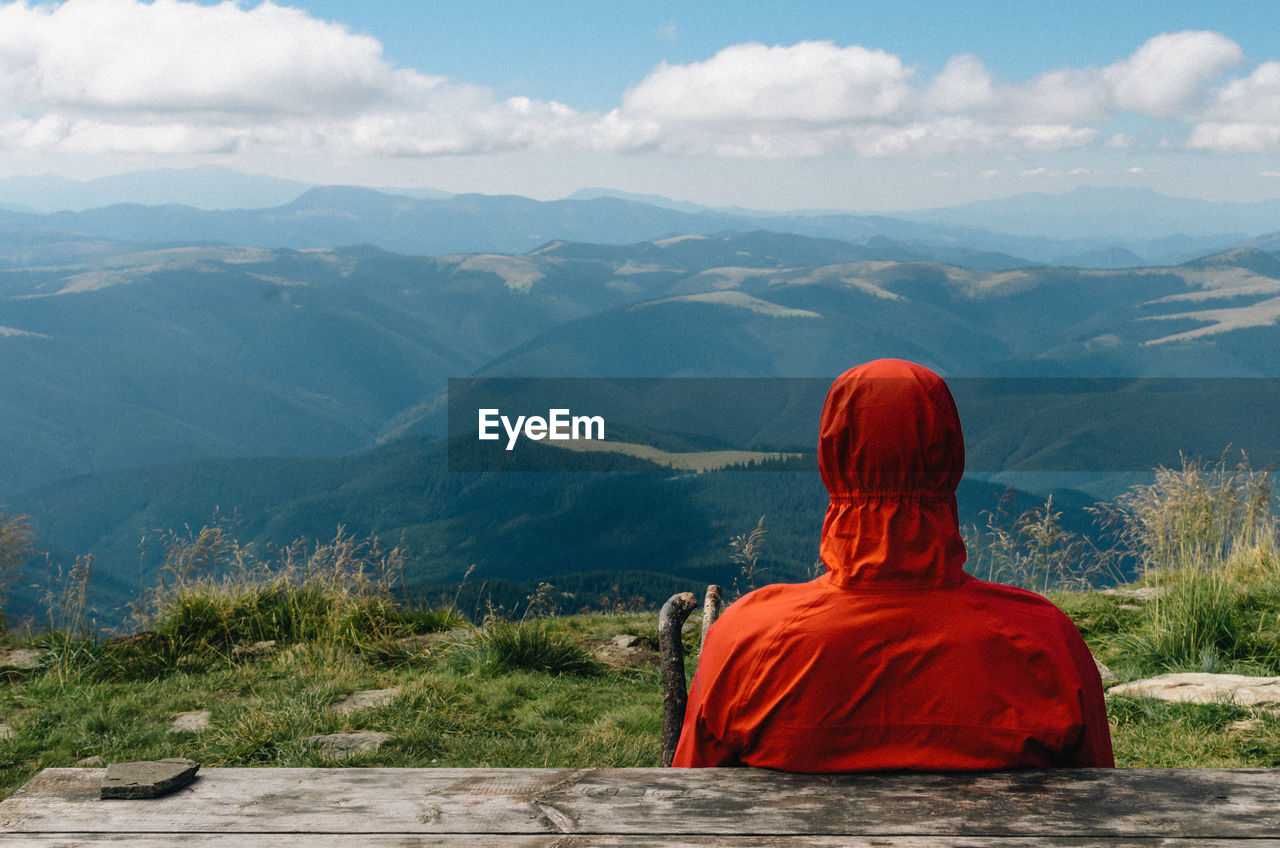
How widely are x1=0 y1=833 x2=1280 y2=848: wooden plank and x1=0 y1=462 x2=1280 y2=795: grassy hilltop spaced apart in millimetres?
2504

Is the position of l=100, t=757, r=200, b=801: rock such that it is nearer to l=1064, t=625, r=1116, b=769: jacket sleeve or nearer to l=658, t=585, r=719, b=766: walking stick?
l=658, t=585, r=719, b=766: walking stick

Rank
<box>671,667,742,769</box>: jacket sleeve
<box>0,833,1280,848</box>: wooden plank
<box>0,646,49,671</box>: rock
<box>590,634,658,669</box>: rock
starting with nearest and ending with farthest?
<box>0,833,1280,848</box>: wooden plank → <box>671,667,742,769</box>: jacket sleeve → <box>0,646,49,671</box>: rock → <box>590,634,658,669</box>: rock

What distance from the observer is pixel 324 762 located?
402 centimetres

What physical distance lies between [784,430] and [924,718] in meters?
182

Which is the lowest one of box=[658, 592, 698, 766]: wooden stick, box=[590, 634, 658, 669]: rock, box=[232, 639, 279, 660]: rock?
box=[590, 634, 658, 669]: rock

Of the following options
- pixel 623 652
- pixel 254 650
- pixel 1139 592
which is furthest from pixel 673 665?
pixel 1139 592

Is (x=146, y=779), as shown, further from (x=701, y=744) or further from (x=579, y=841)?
(x=701, y=744)

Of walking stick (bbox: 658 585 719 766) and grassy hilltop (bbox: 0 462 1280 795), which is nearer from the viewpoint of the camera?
walking stick (bbox: 658 585 719 766)

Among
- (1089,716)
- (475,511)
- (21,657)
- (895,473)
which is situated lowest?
(475,511)

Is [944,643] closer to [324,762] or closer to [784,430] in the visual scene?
[324,762]

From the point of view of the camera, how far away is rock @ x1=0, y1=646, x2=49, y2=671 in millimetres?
5945

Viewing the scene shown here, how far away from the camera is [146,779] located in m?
1.83

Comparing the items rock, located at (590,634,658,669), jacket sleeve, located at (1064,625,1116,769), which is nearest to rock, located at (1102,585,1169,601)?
rock, located at (590,634,658,669)

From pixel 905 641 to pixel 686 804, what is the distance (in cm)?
56
